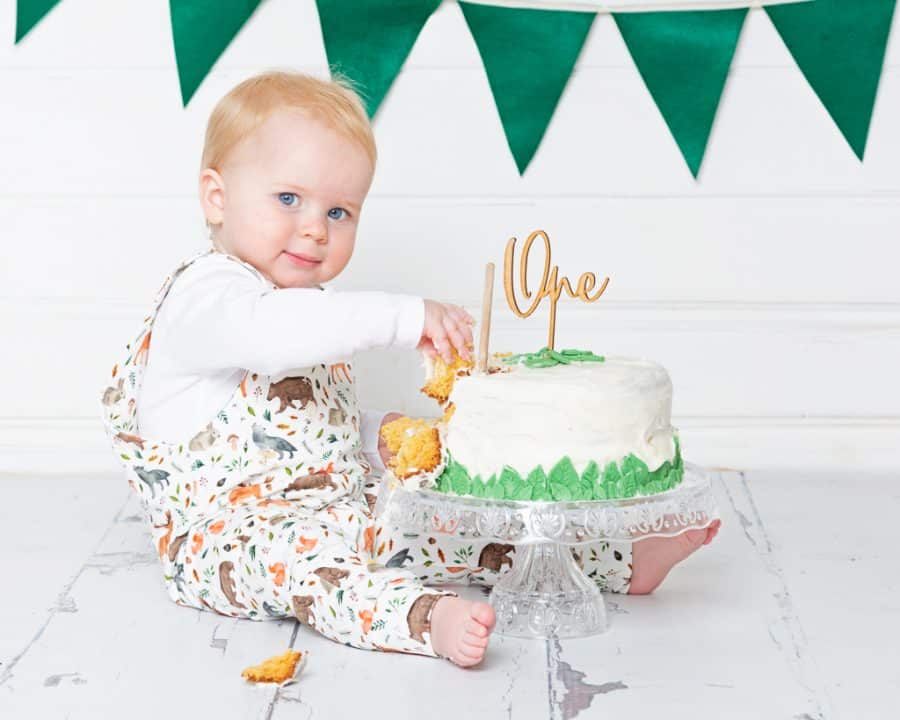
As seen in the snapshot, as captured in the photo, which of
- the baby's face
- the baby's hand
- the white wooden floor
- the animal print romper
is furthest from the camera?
the baby's face

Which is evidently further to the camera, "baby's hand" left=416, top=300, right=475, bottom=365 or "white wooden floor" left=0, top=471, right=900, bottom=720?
"baby's hand" left=416, top=300, right=475, bottom=365

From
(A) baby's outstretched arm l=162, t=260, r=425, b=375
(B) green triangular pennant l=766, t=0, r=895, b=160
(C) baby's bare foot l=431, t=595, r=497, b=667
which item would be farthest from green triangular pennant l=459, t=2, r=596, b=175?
(C) baby's bare foot l=431, t=595, r=497, b=667

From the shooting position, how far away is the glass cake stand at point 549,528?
143 centimetres

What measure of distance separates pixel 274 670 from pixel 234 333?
0.38 m

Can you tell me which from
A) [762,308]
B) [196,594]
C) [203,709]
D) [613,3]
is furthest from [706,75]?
[203,709]

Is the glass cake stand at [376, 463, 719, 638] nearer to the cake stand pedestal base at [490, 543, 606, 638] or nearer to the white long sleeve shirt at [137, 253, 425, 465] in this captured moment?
the cake stand pedestal base at [490, 543, 606, 638]

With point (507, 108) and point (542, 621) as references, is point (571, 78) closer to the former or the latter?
point (507, 108)

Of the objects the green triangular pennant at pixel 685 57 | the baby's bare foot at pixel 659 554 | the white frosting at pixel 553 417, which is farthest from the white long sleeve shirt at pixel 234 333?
the green triangular pennant at pixel 685 57

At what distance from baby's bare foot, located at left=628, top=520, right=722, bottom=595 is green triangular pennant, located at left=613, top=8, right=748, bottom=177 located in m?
0.98

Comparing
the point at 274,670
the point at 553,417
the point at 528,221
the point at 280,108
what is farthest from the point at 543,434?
the point at 528,221

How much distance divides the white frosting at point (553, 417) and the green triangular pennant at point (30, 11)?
1.32 meters

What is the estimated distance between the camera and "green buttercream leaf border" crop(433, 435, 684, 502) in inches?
56.3

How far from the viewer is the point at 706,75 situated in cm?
241

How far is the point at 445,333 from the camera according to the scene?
4.85ft
